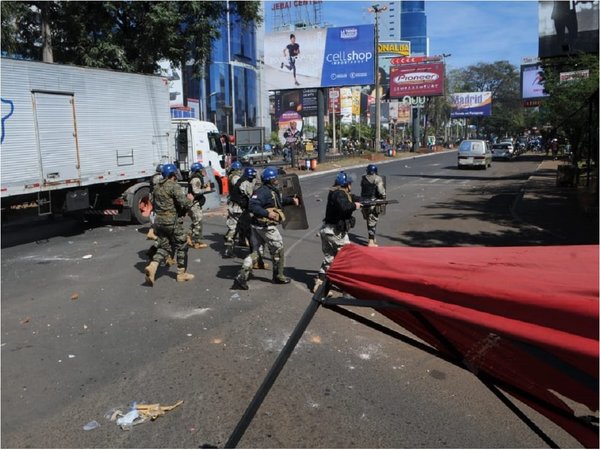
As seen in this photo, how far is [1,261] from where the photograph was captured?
9945 millimetres

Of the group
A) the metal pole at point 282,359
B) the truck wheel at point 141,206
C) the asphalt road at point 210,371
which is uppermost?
the metal pole at point 282,359

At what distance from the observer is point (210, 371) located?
16.1 feet

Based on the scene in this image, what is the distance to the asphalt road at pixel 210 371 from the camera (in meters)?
3.83

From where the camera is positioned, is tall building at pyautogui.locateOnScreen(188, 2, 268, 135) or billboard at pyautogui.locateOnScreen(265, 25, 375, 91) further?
tall building at pyautogui.locateOnScreen(188, 2, 268, 135)

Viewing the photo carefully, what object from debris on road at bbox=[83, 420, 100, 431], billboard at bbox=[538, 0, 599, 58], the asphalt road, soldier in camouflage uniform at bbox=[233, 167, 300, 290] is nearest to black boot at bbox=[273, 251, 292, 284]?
soldier in camouflage uniform at bbox=[233, 167, 300, 290]

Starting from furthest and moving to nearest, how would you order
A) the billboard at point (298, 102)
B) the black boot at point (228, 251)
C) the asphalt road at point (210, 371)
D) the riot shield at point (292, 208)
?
the billboard at point (298, 102)
the black boot at point (228, 251)
the riot shield at point (292, 208)
the asphalt road at point (210, 371)

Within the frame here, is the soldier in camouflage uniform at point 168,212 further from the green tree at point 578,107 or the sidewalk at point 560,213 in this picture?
the green tree at point 578,107

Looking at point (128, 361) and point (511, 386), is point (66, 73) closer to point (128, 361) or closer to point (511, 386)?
point (128, 361)

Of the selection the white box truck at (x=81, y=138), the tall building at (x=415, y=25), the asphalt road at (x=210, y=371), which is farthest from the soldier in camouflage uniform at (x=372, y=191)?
the tall building at (x=415, y=25)

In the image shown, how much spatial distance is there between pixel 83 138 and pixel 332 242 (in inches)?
302

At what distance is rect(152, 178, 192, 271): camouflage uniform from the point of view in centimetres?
802

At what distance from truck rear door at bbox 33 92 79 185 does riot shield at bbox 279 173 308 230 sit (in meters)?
5.85

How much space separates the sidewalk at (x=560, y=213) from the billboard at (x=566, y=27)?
1552 centimetres

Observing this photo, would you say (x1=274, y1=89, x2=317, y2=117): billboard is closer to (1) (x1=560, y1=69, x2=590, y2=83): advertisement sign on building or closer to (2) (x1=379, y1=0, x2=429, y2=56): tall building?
(2) (x1=379, y1=0, x2=429, y2=56): tall building
